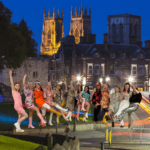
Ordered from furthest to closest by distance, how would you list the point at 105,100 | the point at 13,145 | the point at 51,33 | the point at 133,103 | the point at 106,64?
the point at 51,33
the point at 106,64
the point at 105,100
the point at 133,103
the point at 13,145

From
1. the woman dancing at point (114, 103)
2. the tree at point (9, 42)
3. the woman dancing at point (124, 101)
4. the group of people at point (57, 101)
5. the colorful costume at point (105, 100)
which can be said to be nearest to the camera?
the group of people at point (57, 101)

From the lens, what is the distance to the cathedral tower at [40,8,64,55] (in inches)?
6298

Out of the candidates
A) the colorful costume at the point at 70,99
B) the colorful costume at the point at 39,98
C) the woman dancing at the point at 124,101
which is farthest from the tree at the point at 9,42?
the woman dancing at the point at 124,101

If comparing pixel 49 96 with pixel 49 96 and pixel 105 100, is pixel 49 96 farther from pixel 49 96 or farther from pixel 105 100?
pixel 105 100

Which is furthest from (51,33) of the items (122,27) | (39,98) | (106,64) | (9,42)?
(39,98)

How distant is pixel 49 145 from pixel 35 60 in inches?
2485

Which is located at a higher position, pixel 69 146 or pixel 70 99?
pixel 70 99

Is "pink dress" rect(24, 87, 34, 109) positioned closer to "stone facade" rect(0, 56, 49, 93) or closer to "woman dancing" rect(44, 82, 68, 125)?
"woman dancing" rect(44, 82, 68, 125)

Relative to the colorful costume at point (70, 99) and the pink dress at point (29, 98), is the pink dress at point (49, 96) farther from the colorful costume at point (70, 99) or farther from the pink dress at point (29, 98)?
the colorful costume at point (70, 99)

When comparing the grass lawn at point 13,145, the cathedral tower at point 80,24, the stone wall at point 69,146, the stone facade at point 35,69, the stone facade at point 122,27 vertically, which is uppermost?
the cathedral tower at point 80,24

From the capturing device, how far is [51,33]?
165 meters

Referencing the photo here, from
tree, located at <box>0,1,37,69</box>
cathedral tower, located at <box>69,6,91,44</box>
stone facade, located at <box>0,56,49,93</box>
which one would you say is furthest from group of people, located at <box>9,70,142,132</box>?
cathedral tower, located at <box>69,6,91,44</box>

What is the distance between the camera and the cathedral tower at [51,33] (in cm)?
15998

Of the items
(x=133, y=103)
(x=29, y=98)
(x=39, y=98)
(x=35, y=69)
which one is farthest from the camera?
(x=35, y=69)
